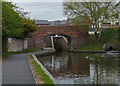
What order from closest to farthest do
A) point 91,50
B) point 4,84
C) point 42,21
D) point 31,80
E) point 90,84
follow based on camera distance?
1. point 4,84
2. point 31,80
3. point 90,84
4. point 91,50
5. point 42,21

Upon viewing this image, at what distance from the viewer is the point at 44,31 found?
116ft

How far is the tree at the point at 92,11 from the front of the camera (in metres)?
31.7

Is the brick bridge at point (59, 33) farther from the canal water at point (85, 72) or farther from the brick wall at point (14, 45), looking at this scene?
the canal water at point (85, 72)

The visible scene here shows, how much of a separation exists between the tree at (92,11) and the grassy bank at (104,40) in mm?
A: 3464

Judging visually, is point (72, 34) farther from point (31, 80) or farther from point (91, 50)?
point (31, 80)

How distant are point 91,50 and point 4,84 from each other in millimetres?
24298

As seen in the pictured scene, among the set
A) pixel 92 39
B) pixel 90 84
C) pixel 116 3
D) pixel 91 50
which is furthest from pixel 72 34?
pixel 90 84

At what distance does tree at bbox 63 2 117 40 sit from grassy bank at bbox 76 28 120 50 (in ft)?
11.4

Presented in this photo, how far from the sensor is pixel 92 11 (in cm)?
3238

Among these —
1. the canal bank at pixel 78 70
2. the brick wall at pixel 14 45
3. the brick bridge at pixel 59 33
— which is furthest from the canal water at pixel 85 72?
the brick bridge at pixel 59 33

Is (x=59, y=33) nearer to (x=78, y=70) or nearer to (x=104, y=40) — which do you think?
(x=104, y=40)

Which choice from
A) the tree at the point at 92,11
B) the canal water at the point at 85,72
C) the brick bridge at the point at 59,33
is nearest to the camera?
the canal water at the point at 85,72

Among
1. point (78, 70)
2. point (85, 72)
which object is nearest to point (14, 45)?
point (78, 70)

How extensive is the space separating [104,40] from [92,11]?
221 inches
